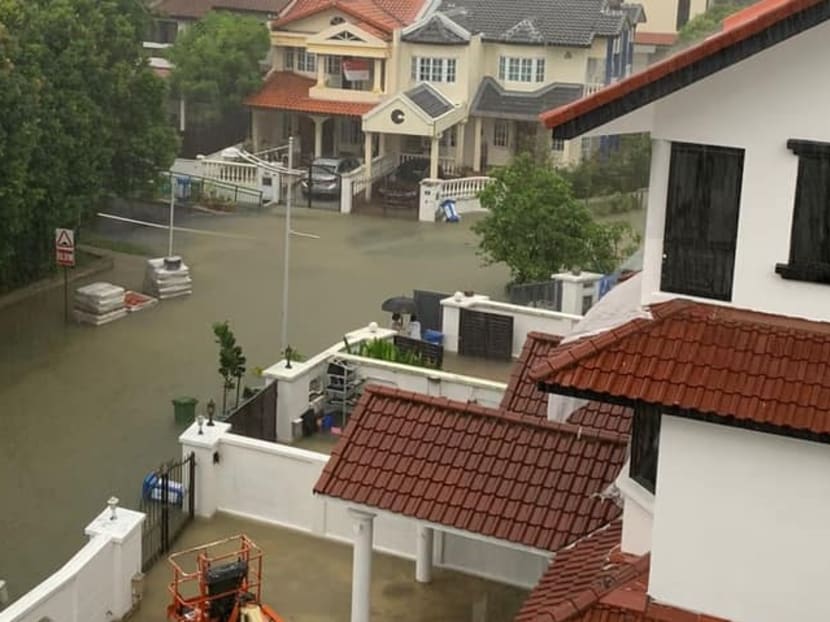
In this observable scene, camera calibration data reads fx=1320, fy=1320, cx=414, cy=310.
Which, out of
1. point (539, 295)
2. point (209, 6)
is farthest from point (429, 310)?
point (209, 6)

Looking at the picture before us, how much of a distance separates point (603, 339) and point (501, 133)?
129 ft

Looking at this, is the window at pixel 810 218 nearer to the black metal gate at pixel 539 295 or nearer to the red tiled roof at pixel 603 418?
the red tiled roof at pixel 603 418

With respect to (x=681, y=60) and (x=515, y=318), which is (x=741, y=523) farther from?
(x=515, y=318)

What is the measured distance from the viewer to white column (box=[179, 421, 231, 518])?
56.0 feet

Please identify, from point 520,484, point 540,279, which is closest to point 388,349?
point 540,279

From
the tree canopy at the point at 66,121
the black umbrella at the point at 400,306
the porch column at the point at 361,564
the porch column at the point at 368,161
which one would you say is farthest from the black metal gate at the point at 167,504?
the porch column at the point at 368,161

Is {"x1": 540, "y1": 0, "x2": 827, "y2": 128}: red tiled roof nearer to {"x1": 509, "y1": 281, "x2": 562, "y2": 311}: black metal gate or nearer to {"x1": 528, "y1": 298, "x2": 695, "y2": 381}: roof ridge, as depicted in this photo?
{"x1": 528, "y1": 298, "x2": 695, "y2": 381}: roof ridge

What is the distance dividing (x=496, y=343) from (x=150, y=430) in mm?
6838

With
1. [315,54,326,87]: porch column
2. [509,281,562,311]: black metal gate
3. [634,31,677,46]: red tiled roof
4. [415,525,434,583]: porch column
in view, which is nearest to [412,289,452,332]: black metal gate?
[509,281,562,311]: black metal gate

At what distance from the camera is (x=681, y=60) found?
8469 mm

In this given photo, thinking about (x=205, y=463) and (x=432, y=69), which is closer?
(x=205, y=463)

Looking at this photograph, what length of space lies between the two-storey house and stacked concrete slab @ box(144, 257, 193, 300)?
21.8 meters

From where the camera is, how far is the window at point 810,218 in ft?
28.0

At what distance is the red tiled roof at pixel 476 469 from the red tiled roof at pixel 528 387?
239cm
